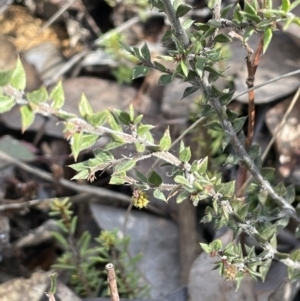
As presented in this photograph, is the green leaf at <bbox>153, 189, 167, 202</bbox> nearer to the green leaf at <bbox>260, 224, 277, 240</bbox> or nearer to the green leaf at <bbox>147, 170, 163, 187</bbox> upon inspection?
the green leaf at <bbox>147, 170, 163, 187</bbox>

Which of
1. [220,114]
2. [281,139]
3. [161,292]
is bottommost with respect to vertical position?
[161,292]

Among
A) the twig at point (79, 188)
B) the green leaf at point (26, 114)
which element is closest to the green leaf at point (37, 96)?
the green leaf at point (26, 114)

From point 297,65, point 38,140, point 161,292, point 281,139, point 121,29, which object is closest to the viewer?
point 161,292

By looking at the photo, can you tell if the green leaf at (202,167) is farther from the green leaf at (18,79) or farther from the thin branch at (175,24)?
the green leaf at (18,79)

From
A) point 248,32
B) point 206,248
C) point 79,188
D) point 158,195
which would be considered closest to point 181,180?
point 158,195

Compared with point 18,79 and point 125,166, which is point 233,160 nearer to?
point 125,166

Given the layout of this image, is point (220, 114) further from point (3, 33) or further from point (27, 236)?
point (3, 33)

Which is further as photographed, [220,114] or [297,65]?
[297,65]

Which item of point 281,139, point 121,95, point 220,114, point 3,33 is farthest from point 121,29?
point 220,114
